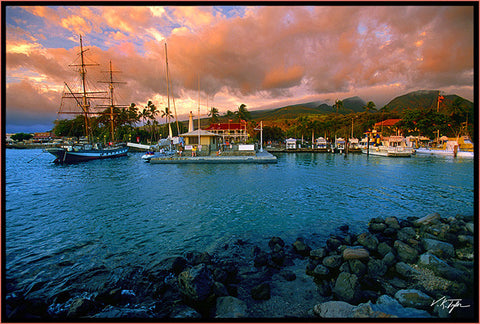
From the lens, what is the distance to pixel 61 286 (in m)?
6.12

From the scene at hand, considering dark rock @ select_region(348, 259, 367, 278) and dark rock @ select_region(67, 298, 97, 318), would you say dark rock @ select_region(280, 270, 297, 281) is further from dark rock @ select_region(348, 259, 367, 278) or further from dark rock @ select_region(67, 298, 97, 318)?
dark rock @ select_region(67, 298, 97, 318)

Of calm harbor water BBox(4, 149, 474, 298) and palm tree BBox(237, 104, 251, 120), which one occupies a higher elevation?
palm tree BBox(237, 104, 251, 120)

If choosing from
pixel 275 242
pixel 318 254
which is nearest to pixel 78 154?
pixel 275 242

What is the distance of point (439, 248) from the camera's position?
272 inches

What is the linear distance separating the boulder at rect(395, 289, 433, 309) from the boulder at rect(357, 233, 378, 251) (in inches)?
112

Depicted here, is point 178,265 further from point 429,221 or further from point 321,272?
point 429,221

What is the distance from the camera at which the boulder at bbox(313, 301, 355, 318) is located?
14.9ft

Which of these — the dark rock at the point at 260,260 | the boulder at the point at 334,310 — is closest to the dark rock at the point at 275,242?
the dark rock at the point at 260,260

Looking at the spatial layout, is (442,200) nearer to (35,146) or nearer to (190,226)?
(190,226)

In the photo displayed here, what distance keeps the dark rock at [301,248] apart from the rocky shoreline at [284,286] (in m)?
0.04

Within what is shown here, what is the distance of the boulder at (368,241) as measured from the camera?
25.2ft

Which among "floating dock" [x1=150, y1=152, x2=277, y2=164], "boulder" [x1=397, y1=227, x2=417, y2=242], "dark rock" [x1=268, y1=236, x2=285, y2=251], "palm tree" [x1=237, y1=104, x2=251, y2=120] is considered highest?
"palm tree" [x1=237, y1=104, x2=251, y2=120]

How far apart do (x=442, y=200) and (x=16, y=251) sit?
2331 centimetres
